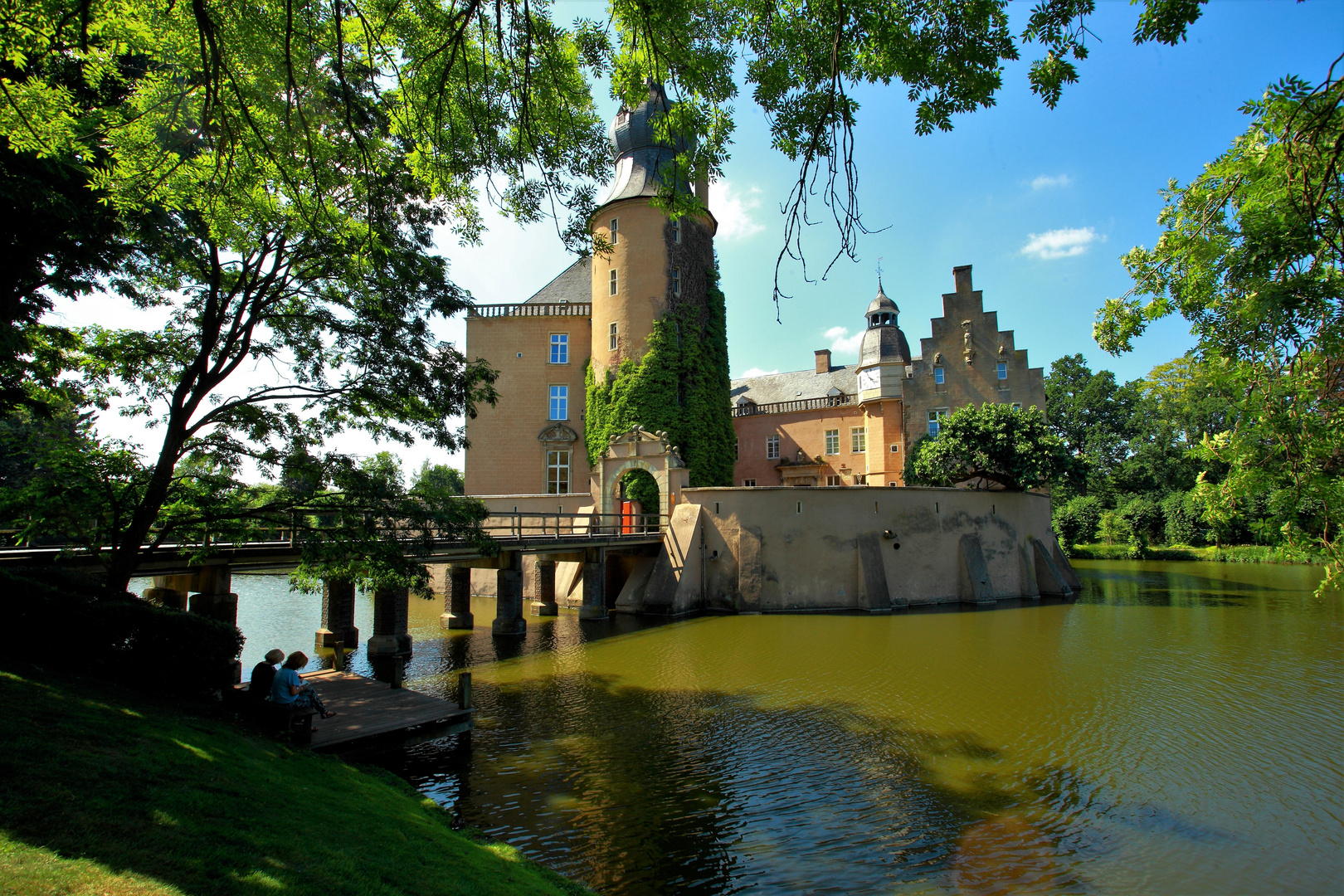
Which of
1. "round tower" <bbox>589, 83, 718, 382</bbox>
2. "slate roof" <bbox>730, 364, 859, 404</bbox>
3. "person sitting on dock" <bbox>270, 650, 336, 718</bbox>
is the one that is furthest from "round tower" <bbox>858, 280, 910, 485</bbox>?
"person sitting on dock" <bbox>270, 650, 336, 718</bbox>

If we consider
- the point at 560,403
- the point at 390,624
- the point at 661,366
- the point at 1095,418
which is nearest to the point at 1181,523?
the point at 1095,418

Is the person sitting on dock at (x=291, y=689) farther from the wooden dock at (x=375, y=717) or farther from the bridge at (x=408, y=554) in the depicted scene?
the bridge at (x=408, y=554)

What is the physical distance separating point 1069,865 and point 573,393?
2442 cm

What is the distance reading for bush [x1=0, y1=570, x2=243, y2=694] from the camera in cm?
694

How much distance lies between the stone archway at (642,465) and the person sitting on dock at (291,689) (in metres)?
Result: 16.4

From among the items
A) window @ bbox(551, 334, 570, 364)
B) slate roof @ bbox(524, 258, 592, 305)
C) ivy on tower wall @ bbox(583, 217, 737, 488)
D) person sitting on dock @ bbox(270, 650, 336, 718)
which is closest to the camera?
person sitting on dock @ bbox(270, 650, 336, 718)

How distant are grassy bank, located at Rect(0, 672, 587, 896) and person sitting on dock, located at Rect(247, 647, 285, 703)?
95 cm

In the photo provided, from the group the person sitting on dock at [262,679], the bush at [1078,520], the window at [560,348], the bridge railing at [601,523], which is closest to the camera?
the person sitting on dock at [262,679]

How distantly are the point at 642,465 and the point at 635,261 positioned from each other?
8408mm

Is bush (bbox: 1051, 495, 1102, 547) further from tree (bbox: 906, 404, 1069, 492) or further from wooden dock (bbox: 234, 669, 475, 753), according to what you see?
wooden dock (bbox: 234, 669, 475, 753)

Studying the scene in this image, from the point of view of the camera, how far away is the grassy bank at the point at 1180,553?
36594mm

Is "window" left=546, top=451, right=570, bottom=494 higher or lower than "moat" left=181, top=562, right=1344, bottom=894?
higher

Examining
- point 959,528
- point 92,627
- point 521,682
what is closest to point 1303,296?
point 92,627

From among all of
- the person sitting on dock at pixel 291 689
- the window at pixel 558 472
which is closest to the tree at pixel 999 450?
the window at pixel 558 472
